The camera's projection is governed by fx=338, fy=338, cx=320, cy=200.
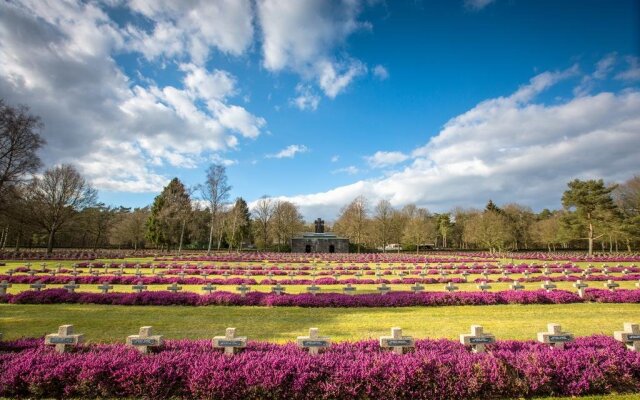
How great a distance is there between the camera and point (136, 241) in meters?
70.8

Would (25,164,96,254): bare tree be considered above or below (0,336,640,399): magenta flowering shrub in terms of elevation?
above

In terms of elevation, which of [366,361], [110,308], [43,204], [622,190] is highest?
[622,190]

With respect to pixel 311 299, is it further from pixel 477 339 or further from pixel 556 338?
pixel 556 338

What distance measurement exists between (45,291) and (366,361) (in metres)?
13.1

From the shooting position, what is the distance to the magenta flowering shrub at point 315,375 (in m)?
4.62

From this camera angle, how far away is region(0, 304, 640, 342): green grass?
808 cm

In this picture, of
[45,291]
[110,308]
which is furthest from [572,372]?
[45,291]

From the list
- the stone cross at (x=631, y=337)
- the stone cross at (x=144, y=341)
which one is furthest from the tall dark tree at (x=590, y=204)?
the stone cross at (x=144, y=341)

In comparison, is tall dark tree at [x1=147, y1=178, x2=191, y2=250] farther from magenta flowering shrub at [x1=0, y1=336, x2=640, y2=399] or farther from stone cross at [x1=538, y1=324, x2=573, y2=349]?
stone cross at [x1=538, y1=324, x2=573, y2=349]

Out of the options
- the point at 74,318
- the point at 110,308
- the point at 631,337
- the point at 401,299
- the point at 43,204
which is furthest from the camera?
the point at 43,204

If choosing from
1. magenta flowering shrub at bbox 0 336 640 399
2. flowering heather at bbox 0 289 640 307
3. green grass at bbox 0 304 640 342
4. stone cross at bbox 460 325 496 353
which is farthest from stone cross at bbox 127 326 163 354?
flowering heather at bbox 0 289 640 307

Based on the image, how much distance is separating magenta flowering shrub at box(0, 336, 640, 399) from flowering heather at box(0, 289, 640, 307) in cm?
686

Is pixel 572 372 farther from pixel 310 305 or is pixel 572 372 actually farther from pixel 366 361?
pixel 310 305

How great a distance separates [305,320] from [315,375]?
16.6 feet
